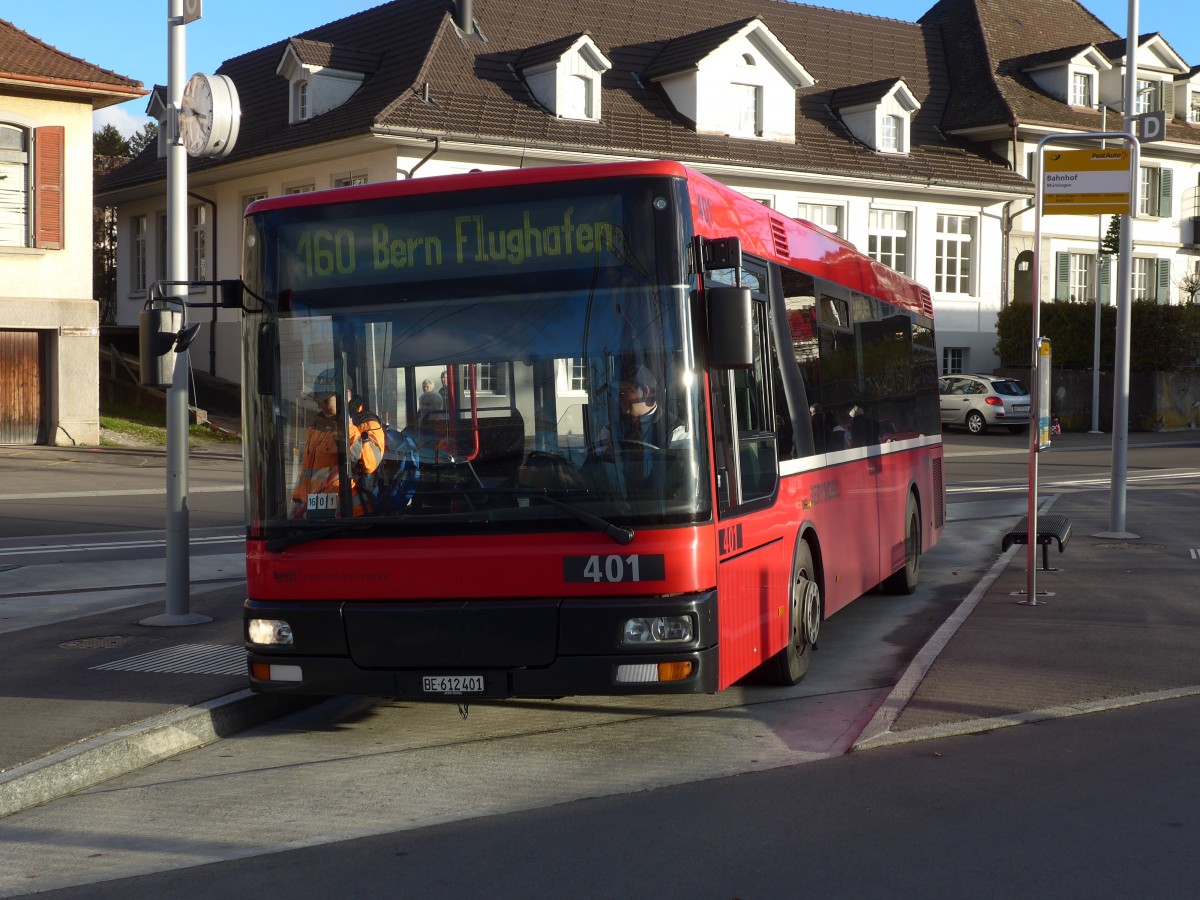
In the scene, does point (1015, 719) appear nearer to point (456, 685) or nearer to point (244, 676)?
point (456, 685)

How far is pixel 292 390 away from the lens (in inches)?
279

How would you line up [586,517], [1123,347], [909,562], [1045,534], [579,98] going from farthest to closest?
[579,98], [1123,347], [1045,534], [909,562], [586,517]

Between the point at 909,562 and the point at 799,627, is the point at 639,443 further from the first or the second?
the point at 909,562

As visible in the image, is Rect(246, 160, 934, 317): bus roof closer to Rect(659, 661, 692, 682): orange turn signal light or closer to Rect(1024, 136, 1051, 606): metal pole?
Rect(1024, 136, 1051, 606): metal pole

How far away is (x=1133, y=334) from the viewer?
42.3 m

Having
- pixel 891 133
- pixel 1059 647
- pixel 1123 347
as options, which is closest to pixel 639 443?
pixel 1059 647

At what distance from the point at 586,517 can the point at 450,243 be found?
145cm

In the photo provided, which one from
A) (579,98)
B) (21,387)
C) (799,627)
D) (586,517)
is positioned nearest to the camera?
(586,517)

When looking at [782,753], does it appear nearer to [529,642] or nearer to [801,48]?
[529,642]

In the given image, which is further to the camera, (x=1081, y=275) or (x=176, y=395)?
(x=1081, y=275)

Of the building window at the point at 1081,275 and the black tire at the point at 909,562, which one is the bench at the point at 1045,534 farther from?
the building window at the point at 1081,275

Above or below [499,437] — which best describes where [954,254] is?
above

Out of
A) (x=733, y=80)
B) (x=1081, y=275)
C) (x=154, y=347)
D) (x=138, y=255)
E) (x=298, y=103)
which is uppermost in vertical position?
(x=733, y=80)

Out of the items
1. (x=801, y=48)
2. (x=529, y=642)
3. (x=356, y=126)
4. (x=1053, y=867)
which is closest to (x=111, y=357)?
(x=356, y=126)
